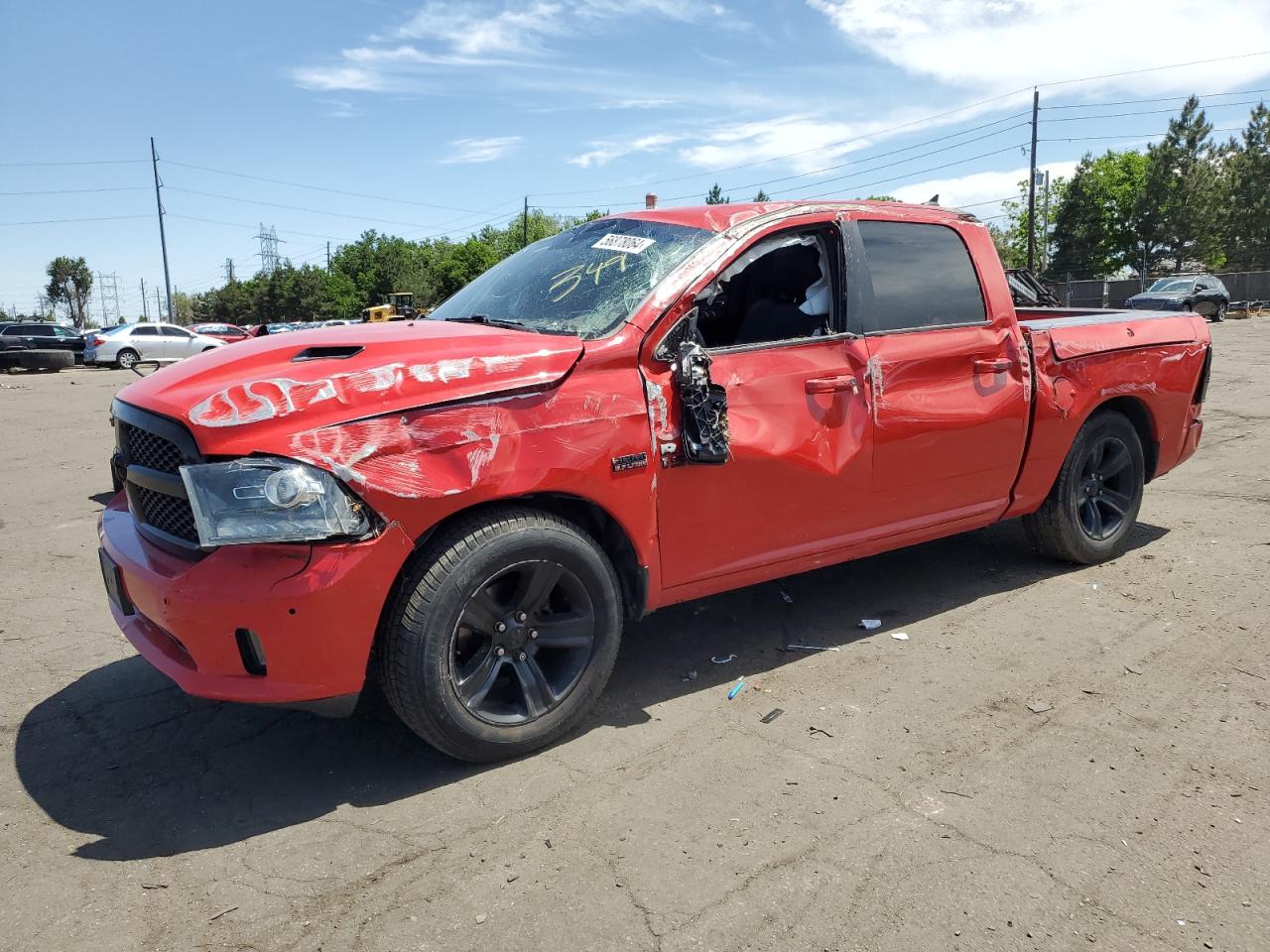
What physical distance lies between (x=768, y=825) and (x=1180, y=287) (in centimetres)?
3415

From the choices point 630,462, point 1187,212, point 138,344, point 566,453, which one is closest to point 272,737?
point 566,453

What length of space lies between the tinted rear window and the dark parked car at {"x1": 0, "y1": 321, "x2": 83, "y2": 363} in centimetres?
3059

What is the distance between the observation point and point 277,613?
2.59 meters

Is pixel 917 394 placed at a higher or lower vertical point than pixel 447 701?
higher

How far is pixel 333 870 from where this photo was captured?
2533 mm

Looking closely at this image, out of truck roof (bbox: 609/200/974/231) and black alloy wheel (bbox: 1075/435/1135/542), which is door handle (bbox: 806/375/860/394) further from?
black alloy wheel (bbox: 1075/435/1135/542)

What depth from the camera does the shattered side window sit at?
11.3ft

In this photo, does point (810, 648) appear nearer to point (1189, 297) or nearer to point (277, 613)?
point (277, 613)

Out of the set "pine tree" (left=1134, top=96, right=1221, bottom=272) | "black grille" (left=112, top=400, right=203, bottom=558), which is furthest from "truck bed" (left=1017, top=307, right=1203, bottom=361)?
"pine tree" (left=1134, top=96, right=1221, bottom=272)

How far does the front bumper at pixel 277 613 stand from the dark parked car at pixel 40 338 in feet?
99.8

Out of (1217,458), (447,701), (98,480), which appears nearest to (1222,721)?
(447,701)

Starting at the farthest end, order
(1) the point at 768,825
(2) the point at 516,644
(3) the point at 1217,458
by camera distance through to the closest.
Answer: (3) the point at 1217,458
(2) the point at 516,644
(1) the point at 768,825

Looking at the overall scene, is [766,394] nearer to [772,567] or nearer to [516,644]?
[772,567]

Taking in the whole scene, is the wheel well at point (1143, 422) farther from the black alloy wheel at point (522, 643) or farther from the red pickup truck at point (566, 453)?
the black alloy wheel at point (522, 643)
